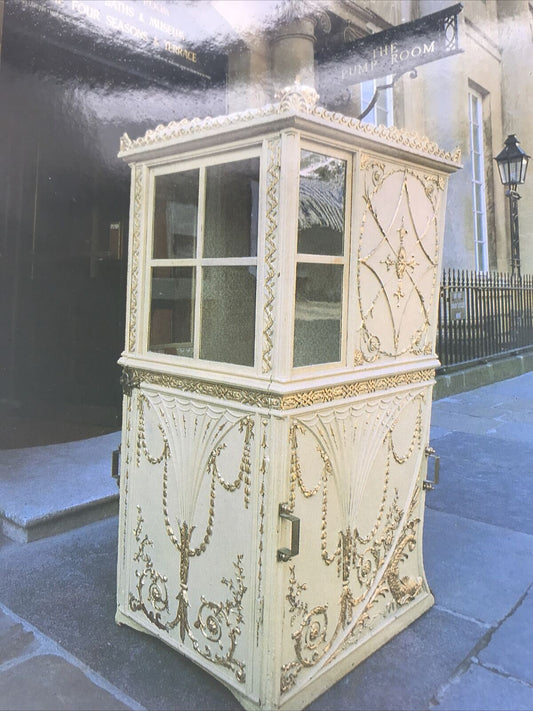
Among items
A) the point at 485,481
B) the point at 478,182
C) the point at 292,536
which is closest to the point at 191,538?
the point at 292,536

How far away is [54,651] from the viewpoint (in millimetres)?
2312

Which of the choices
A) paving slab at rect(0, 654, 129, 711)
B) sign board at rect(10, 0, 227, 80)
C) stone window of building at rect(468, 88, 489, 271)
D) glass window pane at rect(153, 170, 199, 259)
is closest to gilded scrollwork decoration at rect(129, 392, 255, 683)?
paving slab at rect(0, 654, 129, 711)

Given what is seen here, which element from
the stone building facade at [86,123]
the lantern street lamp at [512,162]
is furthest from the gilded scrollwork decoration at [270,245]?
the lantern street lamp at [512,162]

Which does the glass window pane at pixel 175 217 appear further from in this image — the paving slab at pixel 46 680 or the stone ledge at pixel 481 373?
the stone ledge at pixel 481 373

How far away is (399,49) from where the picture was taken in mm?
5691

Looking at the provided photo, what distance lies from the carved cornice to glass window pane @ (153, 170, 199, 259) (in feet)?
0.54

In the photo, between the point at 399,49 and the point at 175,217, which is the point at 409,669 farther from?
the point at 399,49

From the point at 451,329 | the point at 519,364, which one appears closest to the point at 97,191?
the point at 451,329

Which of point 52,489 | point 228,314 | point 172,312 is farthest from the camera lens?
point 52,489

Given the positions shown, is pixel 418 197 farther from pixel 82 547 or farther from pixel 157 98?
pixel 157 98

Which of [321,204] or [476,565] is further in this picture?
[476,565]

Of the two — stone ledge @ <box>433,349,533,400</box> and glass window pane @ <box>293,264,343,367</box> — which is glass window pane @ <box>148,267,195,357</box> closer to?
glass window pane @ <box>293,264,343,367</box>

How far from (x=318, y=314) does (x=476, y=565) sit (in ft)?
6.36

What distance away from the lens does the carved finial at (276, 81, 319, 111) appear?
180 centimetres
